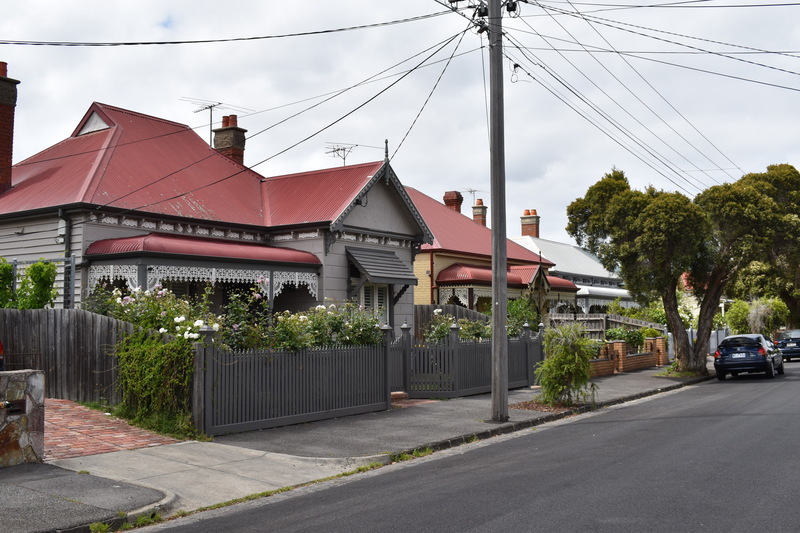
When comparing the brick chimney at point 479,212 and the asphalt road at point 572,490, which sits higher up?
the brick chimney at point 479,212

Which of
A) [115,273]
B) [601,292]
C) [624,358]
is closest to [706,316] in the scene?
[624,358]

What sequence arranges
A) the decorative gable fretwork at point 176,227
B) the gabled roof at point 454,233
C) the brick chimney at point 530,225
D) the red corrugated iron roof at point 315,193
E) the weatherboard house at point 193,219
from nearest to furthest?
1. the weatherboard house at point 193,219
2. the decorative gable fretwork at point 176,227
3. the red corrugated iron roof at point 315,193
4. the gabled roof at point 454,233
5. the brick chimney at point 530,225

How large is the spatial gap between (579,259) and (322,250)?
3140 centimetres

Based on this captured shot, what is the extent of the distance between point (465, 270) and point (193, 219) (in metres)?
12.7

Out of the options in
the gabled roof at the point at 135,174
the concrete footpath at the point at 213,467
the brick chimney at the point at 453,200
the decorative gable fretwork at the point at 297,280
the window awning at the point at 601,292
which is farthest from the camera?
the window awning at the point at 601,292

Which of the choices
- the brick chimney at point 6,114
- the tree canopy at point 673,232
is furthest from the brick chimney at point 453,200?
the brick chimney at point 6,114

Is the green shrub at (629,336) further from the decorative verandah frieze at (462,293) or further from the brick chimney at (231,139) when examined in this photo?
the brick chimney at (231,139)

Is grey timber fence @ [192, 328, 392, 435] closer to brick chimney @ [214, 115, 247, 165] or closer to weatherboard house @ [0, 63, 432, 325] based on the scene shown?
weatherboard house @ [0, 63, 432, 325]

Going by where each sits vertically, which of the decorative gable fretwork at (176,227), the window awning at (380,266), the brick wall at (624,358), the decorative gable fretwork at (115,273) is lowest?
the brick wall at (624,358)

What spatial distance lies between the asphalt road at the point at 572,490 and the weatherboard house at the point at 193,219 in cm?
743

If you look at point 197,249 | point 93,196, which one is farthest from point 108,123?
point 197,249

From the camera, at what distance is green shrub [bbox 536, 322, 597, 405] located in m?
15.8

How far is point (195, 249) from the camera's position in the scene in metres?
17.5

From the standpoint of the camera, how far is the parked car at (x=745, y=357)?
24.7 m
